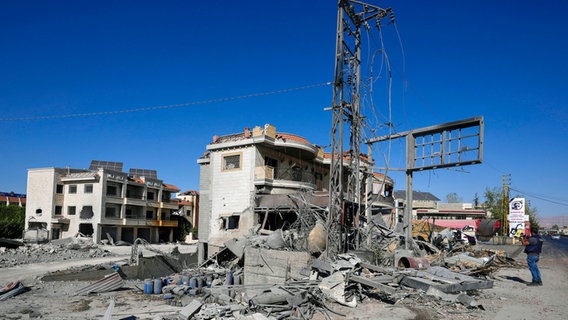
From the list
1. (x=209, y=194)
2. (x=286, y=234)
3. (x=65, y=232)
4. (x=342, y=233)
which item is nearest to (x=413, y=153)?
(x=342, y=233)

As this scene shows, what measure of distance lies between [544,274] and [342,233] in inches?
357

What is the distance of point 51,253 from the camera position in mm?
31609

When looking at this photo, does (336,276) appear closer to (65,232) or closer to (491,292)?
(491,292)

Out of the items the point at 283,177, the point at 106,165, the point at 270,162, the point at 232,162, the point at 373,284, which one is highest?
the point at 106,165

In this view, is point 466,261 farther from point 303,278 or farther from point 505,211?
point 505,211

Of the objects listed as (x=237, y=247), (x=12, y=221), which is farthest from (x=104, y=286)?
(x=12, y=221)

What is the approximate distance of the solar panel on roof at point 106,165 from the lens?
176 ft

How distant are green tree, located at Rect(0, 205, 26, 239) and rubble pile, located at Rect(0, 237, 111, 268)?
10.5m

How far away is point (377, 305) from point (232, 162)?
1870 centimetres

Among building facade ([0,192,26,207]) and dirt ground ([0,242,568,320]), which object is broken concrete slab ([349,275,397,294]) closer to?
dirt ground ([0,242,568,320])

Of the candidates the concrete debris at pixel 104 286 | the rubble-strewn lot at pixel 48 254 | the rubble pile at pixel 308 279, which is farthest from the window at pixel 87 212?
the concrete debris at pixel 104 286

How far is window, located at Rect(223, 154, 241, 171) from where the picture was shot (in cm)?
2738

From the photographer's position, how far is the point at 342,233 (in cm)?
1590

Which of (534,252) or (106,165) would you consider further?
(106,165)
